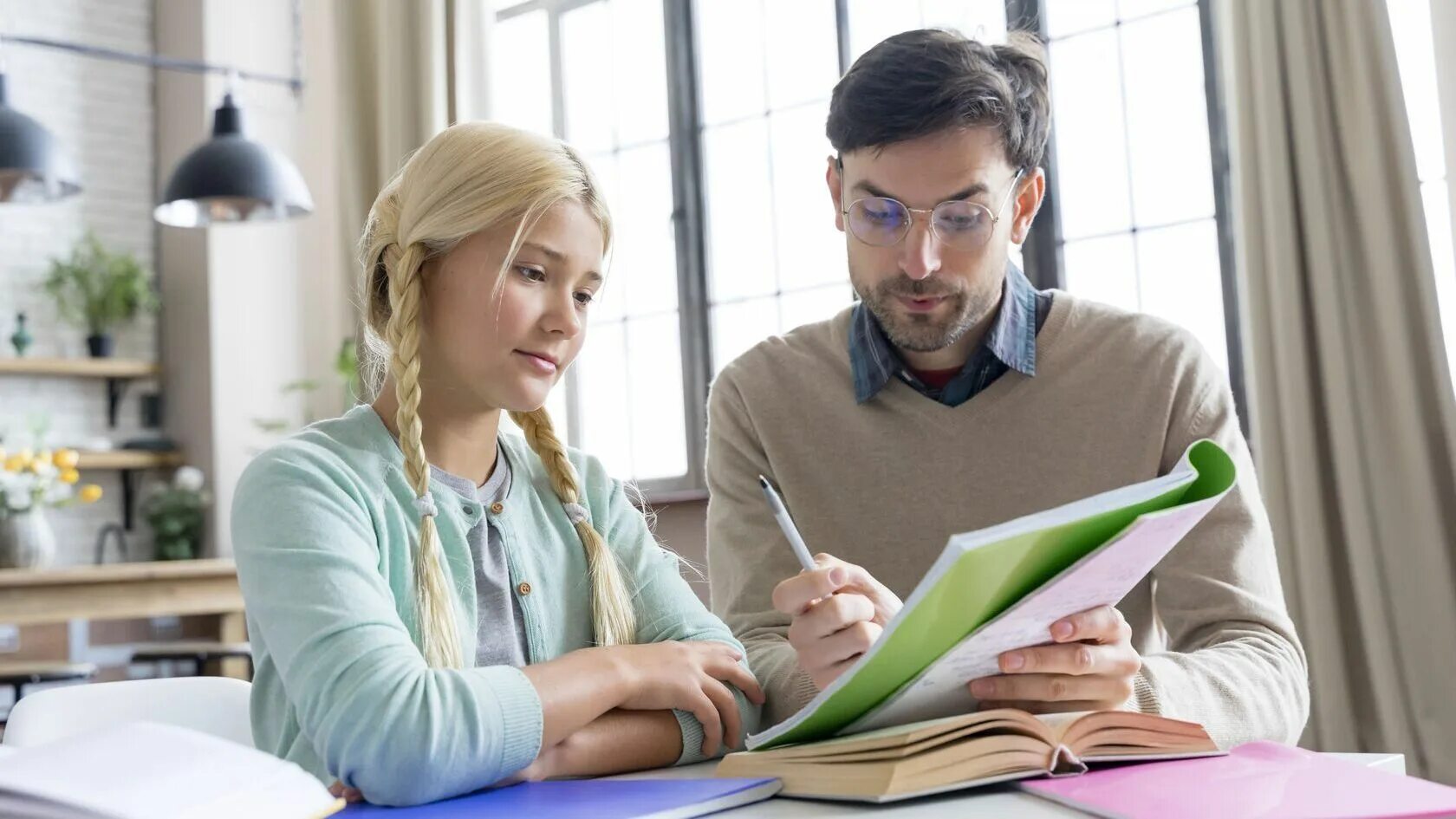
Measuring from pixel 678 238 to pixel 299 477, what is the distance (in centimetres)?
361

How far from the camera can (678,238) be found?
15.2ft

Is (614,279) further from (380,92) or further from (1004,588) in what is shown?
(1004,588)

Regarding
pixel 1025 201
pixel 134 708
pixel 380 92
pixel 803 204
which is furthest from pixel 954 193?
pixel 380 92

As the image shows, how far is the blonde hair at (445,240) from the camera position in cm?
116

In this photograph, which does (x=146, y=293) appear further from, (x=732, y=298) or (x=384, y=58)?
(x=732, y=298)

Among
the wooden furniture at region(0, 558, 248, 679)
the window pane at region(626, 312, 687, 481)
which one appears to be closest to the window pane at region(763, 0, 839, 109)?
the window pane at region(626, 312, 687, 481)

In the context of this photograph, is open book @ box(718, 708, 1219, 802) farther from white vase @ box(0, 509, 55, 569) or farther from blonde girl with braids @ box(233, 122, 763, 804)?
white vase @ box(0, 509, 55, 569)

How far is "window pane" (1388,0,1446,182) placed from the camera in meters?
3.12

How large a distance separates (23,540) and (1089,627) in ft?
12.7

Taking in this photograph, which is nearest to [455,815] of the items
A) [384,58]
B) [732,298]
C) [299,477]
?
[299,477]

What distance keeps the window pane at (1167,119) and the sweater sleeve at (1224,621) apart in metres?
2.11

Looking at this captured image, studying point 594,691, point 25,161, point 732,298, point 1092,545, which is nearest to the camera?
point 1092,545

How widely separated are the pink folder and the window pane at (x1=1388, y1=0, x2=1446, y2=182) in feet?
8.57

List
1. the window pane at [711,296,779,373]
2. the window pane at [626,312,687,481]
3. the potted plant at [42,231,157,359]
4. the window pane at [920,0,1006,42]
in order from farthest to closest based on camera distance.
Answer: the potted plant at [42,231,157,359], the window pane at [626,312,687,481], the window pane at [711,296,779,373], the window pane at [920,0,1006,42]
